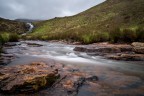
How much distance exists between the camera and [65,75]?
8.92 metres

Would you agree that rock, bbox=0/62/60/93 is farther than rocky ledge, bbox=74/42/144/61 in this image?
No

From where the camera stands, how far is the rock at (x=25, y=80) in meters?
6.86

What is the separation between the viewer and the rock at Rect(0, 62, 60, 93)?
6863mm

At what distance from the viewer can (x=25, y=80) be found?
278 inches

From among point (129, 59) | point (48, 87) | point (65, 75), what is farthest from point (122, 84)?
point (129, 59)

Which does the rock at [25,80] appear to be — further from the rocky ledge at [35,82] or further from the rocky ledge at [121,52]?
the rocky ledge at [121,52]

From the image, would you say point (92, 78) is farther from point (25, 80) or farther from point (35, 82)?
point (25, 80)

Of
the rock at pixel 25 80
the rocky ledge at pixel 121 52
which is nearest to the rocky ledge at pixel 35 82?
the rock at pixel 25 80

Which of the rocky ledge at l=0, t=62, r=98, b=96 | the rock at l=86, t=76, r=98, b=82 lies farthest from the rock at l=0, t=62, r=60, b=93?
the rock at l=86, t=76, r=98, b=82

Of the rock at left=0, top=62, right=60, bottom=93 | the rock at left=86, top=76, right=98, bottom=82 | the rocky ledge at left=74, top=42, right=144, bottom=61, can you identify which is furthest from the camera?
the rocky ledge at left=74, top=42, right=144, bottom=61

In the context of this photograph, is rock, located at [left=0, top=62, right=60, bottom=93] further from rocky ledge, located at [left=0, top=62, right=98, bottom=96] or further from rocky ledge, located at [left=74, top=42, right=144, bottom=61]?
rocky ledge, located at [left=74, top=42, right=144, bottom=61]

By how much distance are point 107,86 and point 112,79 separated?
3.80 feet

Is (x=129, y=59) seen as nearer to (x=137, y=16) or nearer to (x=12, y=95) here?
(x=12, y=95)

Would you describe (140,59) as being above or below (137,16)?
below
